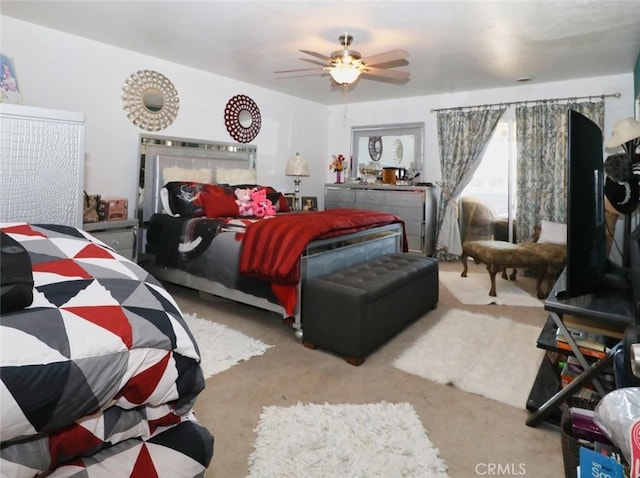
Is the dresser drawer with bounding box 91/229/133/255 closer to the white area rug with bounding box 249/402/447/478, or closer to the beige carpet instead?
the beige carpet

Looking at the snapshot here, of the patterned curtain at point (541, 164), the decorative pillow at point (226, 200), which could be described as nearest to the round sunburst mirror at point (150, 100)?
the decorative pillow at point (226, 200)

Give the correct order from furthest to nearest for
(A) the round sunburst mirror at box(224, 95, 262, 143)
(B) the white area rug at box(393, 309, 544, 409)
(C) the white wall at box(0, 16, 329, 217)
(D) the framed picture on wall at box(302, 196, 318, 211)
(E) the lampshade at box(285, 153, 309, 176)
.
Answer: (D) the framed picture on wall at box(302, 196, 318, 211) → (E) the lampshade at box(285, 153, 309, 176) → (A) the round sunburst mirror at box(224, 95, 262, 143) → (C) the white wall at box(0, 16, 329, 217) → (B) the white area rug at box(393, 309, 544, 409)

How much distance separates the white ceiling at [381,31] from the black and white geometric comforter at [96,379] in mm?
2600

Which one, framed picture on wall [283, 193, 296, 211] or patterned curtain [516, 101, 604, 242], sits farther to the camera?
framed picture on wall [283, 193, 296, 211]

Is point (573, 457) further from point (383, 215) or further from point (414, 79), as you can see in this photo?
point (414, 79)

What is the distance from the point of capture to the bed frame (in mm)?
2811

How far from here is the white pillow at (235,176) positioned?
15.2 feet

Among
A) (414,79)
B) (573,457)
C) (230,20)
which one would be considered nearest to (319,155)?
(414,79)

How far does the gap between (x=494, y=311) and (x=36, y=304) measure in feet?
11.2

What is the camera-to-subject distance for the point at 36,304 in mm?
726

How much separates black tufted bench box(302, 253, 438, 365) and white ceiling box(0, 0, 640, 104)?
75.4 inches

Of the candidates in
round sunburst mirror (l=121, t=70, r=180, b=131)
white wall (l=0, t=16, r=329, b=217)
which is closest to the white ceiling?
white wall (l=0, t=16, r=329, b=217)

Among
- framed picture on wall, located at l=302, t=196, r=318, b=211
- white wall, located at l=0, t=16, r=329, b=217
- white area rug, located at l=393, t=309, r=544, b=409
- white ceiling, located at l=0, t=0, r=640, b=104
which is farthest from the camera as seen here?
framed picture on wall, located at l=302, t=196, r=318, b=211

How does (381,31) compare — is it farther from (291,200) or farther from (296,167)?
(291,200)
